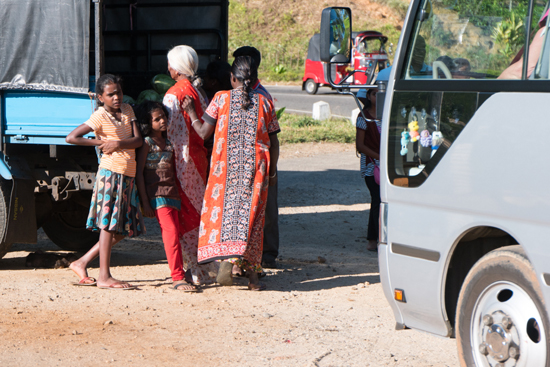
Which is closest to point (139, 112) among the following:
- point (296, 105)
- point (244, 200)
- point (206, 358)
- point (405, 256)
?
point (244, 200)

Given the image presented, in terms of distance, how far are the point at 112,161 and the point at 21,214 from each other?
1.11 m

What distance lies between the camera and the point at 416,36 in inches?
146

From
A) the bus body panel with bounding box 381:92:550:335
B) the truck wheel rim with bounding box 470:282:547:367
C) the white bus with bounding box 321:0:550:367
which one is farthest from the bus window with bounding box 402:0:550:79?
the truck wheel rim with bounding box 470:282:547:367

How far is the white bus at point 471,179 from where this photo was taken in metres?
2.91

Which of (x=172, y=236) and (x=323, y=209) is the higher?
(x=172, y=236)

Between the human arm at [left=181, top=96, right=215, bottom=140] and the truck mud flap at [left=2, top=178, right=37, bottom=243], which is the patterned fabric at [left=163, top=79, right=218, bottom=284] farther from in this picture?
the truck mud flap at [left=2, top=178, right=37, bottom=243]

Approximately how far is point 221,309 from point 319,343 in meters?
0.95

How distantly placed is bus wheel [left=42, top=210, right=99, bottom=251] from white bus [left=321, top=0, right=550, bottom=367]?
3688 millimetres

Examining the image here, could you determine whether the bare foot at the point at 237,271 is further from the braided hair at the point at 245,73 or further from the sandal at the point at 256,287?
the braided hair at the point at 245,73

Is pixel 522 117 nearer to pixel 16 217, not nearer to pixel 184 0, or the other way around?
pixel 16 217

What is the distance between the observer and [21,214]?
5.73 m

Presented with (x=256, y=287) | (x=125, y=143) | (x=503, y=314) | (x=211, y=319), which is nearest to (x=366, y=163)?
(x=256, y=287)

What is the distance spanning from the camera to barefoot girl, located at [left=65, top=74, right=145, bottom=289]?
16.9 feet

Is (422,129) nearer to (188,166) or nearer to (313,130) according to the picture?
(188,166)
